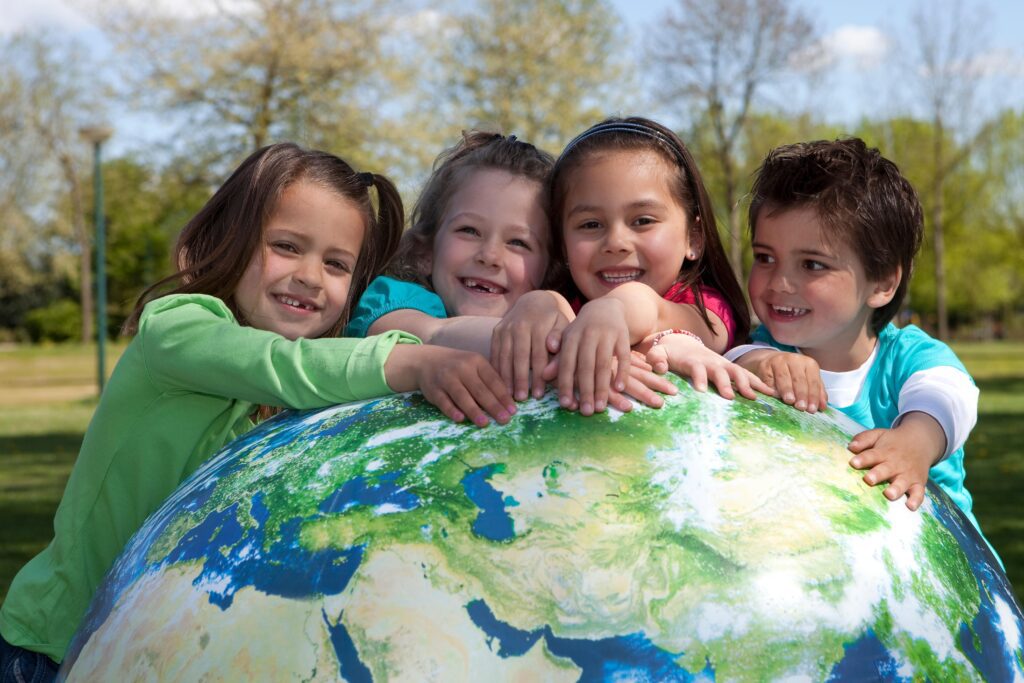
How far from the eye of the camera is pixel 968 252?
173 feet

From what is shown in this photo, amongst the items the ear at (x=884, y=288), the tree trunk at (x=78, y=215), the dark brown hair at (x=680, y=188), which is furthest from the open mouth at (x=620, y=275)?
the tree trunk at (x=78, y=215)

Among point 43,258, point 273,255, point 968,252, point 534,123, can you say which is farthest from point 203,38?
point 968,252

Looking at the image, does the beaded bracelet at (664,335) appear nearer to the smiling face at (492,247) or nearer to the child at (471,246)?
the child at (471,246)

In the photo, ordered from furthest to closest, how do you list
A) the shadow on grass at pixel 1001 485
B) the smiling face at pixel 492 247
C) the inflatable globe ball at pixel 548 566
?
the shadow on grass at pixel 1001 485 → the smiling face at pixel 492 247 → the inflatable globe ball at pixel 548 566

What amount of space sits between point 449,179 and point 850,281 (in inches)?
55.2

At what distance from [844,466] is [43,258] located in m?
55.5

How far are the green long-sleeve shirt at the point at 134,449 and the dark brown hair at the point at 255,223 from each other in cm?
30

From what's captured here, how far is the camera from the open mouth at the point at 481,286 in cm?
374

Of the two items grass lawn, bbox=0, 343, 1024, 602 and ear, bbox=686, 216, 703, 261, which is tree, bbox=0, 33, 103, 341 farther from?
ear, bbox=686, 216, 703, 261

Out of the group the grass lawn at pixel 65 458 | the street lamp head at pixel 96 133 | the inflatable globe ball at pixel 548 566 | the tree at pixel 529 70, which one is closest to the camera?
the inflatable globe ball at pixel 548 566

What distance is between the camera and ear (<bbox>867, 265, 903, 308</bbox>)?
3.54 metres

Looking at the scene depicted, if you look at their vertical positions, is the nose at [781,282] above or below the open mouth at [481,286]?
above

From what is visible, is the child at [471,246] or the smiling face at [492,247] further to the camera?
the smiling face at [492,247]

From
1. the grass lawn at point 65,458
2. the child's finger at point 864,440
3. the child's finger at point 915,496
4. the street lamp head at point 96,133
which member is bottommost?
the grass lawn at point 65,458
